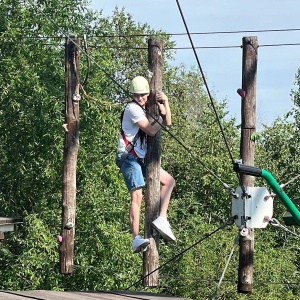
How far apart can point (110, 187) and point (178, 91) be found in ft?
39.3

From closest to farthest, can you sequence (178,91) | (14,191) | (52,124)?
Result: 1. (52,124)
2. (14,191)
3. (178,91)

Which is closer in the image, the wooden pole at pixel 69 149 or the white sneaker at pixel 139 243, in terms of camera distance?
the white sneaker at pixel 139 243

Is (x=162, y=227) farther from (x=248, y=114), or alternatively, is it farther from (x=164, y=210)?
(x=248, y=114)

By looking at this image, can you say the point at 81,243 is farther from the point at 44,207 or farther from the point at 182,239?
the point at 182,239

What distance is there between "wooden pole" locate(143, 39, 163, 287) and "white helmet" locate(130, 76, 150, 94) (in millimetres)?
181

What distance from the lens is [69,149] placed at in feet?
29.5

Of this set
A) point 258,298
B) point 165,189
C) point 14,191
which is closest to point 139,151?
point 165,189

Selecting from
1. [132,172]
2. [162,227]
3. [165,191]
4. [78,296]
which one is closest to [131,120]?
[132,172]

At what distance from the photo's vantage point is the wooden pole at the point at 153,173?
21.4 feet

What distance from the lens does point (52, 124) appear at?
55.3 ft

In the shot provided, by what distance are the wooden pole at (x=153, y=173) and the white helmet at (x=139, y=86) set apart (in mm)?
181

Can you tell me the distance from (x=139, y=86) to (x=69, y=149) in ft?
9.09

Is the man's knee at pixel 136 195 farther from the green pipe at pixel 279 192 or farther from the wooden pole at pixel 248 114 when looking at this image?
the green pipe at pixel 279 192

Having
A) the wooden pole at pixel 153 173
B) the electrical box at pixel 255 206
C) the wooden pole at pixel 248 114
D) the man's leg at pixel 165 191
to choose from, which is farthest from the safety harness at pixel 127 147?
the wooden pole at pixel 248 114
